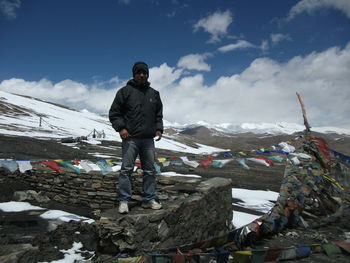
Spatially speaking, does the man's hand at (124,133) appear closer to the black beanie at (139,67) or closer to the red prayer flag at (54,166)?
the black beanie at (139,67)

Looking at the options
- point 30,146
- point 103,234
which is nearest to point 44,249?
point 103,234

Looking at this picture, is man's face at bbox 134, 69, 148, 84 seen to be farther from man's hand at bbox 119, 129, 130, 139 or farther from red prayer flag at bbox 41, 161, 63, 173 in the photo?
red prayer flag at bbox 41, 161, 63, 173

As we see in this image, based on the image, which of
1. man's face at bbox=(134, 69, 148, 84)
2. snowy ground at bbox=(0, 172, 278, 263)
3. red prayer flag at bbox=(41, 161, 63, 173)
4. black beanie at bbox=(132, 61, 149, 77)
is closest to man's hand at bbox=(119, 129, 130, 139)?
man's face at bbox=(134, 69, 148, 84)

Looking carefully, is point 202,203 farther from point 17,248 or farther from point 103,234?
point 17,248

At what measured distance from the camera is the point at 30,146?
1911cm

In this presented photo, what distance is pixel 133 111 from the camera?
376 centimetres

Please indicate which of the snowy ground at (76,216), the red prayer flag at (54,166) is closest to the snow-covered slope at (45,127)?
the red prayer flag at (54,166)

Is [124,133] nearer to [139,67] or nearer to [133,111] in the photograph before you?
[133,111]

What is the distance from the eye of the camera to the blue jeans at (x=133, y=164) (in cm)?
372

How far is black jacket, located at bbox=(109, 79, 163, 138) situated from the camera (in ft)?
12.2

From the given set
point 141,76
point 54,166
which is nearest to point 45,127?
point 54,166

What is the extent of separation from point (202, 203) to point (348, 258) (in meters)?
2.57

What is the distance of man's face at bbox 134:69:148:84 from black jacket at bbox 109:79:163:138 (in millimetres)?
70

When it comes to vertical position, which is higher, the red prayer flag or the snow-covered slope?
the snow-covered slope
